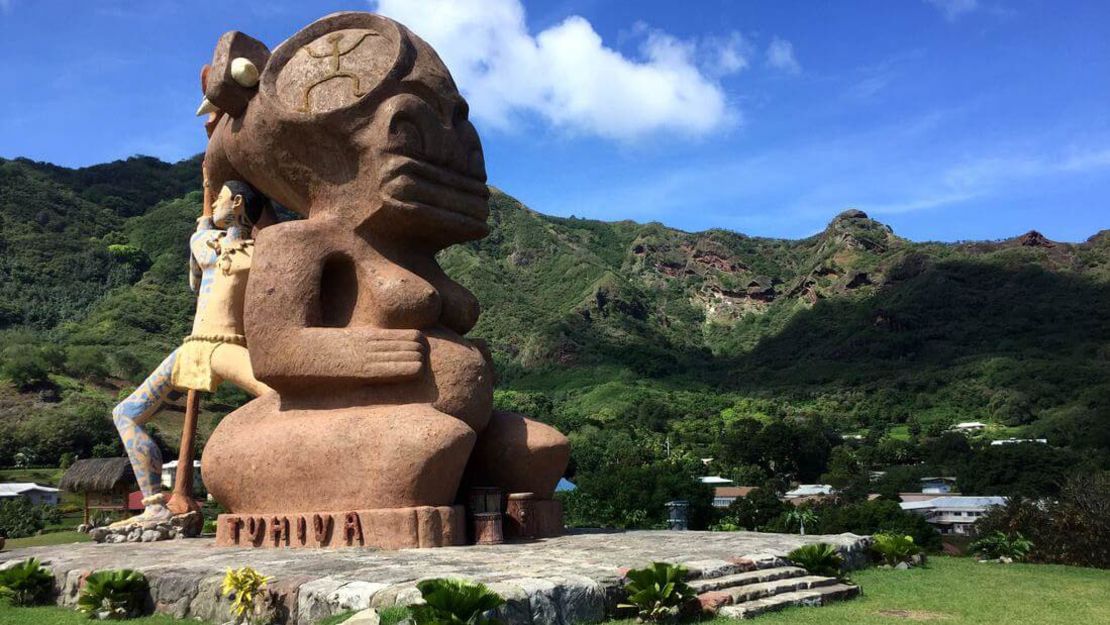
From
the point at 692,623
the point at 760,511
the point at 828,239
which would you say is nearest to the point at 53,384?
the point at 760,511

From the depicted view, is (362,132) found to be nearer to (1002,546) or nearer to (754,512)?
(1002,546)

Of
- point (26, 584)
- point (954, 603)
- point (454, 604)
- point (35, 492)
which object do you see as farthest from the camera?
point (35, 492)

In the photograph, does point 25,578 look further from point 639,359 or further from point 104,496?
point 639,359

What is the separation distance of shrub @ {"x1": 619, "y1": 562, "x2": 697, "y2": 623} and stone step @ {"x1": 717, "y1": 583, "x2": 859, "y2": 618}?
0.42m

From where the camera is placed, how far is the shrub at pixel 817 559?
9.27 m

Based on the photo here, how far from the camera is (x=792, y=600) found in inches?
316

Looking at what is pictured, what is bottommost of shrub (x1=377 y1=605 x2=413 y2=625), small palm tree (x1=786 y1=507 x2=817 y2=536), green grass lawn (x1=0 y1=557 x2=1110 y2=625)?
small palm tree (x1=786 y1=507 x2=817 y2=536)

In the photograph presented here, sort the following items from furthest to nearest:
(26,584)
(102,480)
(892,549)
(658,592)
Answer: (102,480) < (892,549) < (26,584) < (658,592)

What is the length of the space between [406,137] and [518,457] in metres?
4.05

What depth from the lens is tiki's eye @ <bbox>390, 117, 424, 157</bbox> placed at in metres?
10.5

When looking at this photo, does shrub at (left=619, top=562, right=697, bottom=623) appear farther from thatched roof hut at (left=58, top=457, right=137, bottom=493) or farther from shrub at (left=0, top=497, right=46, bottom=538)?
shrub at (left=0, top=497, right=46, bottom=538)

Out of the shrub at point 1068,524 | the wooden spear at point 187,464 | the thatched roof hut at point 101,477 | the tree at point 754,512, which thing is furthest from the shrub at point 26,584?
the tree at point 754,512

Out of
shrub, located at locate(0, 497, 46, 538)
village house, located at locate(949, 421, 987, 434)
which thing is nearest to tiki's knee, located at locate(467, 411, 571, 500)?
shrub, located at locate(0, 497, 46, 538)

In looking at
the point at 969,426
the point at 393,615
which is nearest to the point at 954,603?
the point at 393,615
